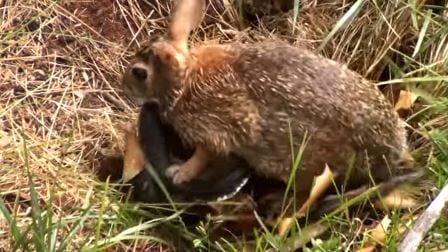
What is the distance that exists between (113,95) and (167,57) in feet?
1.59

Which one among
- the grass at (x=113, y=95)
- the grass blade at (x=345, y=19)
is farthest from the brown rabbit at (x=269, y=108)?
the grass blade at (x=345, y=19)

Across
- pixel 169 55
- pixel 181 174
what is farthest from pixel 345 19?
pixel 181 174

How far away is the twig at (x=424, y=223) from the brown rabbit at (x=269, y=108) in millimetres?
255

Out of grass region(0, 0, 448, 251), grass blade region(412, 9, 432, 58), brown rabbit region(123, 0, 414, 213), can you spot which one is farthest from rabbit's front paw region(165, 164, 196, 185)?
grass blade region(412, 9, 432, 58)

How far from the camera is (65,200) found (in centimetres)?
313

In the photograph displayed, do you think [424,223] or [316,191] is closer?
[424,223]

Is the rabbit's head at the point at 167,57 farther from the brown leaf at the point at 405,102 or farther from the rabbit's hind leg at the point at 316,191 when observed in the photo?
the brown leaf at the point at 405,102

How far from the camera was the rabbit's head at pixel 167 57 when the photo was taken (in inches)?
121

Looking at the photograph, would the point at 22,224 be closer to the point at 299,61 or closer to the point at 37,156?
the point at 37,156

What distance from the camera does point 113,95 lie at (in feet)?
11.5

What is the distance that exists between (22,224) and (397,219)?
1.06 meters

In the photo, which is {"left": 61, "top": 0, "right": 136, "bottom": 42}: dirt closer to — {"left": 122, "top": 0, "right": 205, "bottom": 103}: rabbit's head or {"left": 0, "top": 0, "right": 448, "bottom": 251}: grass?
{"left": 0, "top": 0, "right": 448, "bottom": 251}: grass

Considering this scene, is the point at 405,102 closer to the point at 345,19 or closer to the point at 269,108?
the point at 345,19

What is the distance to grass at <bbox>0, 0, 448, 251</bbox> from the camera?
300 cm
